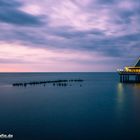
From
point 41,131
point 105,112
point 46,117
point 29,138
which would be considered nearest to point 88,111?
point 105,112

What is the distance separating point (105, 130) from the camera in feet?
94.6

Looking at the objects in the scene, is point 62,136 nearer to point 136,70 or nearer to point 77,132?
point 77,132

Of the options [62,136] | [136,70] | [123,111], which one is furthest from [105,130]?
[136,70]

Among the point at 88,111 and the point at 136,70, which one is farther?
the point at 136,70

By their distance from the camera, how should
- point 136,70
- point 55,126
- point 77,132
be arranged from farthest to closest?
point 136,70 → point 55,126 → point 77,132

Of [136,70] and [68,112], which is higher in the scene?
[136,70]

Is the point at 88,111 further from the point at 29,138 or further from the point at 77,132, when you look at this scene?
the point at 29,138

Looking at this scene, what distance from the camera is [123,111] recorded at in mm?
41156

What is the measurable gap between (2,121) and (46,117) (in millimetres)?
6456

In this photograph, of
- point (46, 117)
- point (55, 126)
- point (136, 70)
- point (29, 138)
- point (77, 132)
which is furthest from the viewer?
point (136, 70)

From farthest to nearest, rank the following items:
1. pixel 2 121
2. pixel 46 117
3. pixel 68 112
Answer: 1. pixel 68 112
2. pixel 46 117
3. pixel 2 121

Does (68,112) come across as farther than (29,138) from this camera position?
Yes

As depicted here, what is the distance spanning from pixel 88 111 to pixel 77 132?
1343 centimetres

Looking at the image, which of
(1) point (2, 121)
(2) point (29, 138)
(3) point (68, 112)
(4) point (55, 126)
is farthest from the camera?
(3) point (68, 112)
